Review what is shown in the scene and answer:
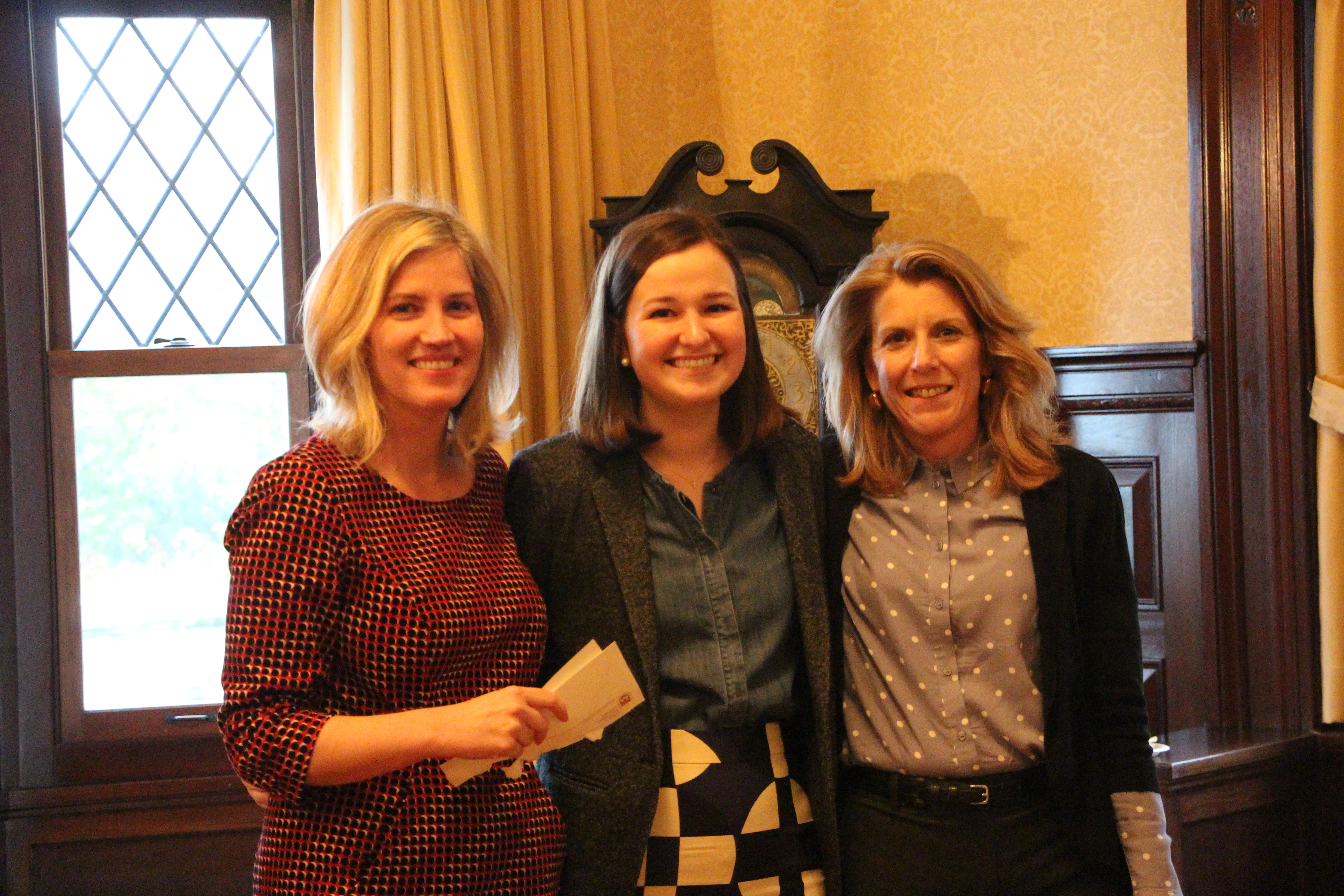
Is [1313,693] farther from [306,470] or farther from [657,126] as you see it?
[306,470]

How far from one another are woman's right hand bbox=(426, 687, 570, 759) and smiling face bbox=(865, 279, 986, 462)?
0.69 meters

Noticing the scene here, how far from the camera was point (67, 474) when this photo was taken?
2.71 meters

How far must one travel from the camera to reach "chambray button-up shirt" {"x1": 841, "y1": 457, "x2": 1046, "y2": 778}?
1542mm

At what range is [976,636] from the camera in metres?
1.58

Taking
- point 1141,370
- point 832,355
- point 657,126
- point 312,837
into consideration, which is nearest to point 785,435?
point 832,355

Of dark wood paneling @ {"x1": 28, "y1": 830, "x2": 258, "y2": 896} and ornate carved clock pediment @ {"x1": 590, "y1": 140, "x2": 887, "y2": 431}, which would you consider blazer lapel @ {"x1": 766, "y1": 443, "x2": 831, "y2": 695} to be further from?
dark wood paneling @ {"x1": 28, "y1": 830, "x2": 258, "y2": 896}

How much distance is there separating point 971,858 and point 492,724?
26.2 inches

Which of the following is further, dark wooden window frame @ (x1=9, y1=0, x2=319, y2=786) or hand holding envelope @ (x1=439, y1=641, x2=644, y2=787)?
dark wooden window frame @ (x1=9, y1=0, x2=319, y2=786)

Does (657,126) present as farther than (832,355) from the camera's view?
Yes

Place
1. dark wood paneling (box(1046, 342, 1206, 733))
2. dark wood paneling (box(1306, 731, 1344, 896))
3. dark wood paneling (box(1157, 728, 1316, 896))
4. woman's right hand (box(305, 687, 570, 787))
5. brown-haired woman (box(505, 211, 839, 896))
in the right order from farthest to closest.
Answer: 1. dark wood paneling (box(1046, 342, 1206, 733))
2. dark wood paneling (box(1306, 731, 1344, 896))
3. dark wood paneling (box(1157, 728, 1316, 896))
4. brown-haired woman (box(505, 211, 839, 896))
5. woman's right hand (box(305, 687, 570, 787))

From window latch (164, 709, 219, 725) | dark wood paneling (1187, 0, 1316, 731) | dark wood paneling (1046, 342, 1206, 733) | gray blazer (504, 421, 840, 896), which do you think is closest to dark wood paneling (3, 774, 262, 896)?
window latch (164, 709, 219, 725)

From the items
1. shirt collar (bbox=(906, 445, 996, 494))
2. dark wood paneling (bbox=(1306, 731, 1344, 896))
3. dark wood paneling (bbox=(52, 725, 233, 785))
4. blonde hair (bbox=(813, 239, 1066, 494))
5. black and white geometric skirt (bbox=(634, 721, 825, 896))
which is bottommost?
dark wood paneling (bbox=(1306, 731, 1344, 896))

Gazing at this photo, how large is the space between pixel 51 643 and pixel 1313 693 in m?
3.00

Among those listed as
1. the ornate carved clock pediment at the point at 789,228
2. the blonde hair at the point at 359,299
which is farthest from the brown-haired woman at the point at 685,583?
the ornate carved clock pediment at the point at 789,228
